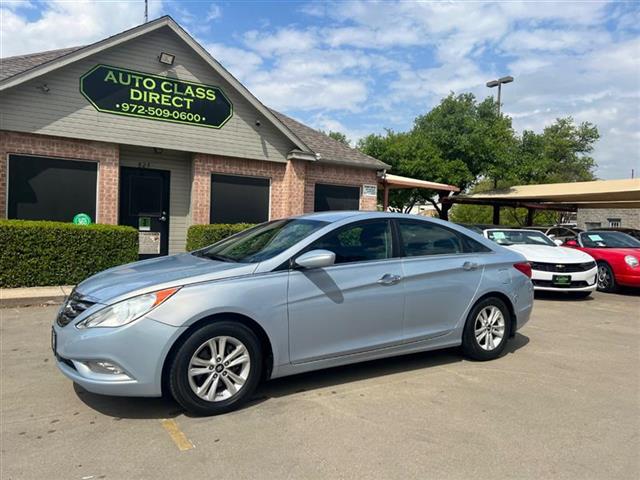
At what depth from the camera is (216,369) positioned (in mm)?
3713

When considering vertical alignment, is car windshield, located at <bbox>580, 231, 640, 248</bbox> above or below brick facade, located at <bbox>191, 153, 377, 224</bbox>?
below

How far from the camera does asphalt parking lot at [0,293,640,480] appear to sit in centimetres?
304

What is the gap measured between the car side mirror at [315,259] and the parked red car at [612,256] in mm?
9181

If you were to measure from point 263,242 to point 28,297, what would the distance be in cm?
493

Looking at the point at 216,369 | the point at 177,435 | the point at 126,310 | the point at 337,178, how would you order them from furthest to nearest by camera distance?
the point at 337,178, the point at 216,369, the point at 126,310, the point at 177,435

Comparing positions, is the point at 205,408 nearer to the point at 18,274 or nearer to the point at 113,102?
the point at 18,274

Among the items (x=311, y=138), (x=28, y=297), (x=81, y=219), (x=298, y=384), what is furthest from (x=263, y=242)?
(x=311, y=138)

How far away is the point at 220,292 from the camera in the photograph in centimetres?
371

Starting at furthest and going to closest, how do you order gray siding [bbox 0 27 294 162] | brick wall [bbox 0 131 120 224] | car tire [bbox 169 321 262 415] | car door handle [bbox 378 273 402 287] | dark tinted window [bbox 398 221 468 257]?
gray siding [bbox 0 27 294 162], brick wall [bbox 0 131 120 224], dark tinted window [bbox 398 221 468 257], car door handle [bbox 378 273 402 287], car tire [bbox 169 321 262 415]

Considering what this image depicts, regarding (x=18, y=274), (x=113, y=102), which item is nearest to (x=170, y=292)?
(x=18, y=274)

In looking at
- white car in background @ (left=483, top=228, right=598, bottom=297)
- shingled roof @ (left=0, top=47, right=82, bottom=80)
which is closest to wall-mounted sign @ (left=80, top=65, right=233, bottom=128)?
shingled roof @ (left=0, top=47, right=82, bottom=80)

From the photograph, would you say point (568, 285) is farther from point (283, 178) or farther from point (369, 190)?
point (283, 178)

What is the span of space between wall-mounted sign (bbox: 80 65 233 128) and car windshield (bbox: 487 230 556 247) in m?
7.05

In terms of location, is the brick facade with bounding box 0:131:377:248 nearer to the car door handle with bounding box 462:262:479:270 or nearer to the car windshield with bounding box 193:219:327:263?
the car windshield with bounding box 193:219:327:263
